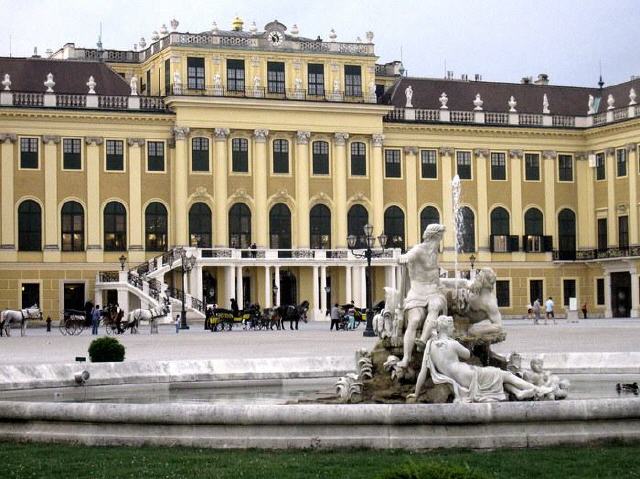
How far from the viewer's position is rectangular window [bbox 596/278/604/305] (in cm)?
7719

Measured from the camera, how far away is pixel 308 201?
239ft

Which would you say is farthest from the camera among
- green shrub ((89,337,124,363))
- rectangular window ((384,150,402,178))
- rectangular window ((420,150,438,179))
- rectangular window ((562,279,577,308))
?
rectangular window ((562,279,577,308))

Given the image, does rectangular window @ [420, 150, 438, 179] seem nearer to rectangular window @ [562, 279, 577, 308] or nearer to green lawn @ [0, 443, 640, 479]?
rectangular window @ [562, 279, 577, 308]

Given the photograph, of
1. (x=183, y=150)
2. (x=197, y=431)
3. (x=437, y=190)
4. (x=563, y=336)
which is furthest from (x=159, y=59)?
(x=197, y=431)

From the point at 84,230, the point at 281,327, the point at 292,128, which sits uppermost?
the point at 292,128

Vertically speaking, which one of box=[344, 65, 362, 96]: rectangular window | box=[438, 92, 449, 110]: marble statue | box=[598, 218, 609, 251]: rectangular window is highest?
box=[344, 65, 362, 96]: rectangular window

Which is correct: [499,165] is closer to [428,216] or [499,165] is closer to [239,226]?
[428,216]

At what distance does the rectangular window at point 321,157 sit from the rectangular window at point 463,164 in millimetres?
7598

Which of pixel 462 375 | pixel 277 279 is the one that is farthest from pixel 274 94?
pixel 462 375

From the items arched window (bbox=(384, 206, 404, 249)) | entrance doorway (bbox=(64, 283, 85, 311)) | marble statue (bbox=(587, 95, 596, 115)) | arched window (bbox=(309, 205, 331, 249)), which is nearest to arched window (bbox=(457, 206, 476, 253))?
arched window (bbox=(384, 206, 404, 249))

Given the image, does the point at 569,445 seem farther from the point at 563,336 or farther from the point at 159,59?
the point at 159,59

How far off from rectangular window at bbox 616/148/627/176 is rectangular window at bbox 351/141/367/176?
13694 millimetres

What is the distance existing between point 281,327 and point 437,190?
838 inches

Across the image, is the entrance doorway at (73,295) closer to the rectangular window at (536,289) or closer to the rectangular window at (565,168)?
the rectangular window at (536,289)
